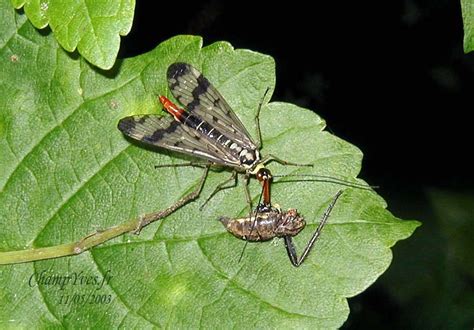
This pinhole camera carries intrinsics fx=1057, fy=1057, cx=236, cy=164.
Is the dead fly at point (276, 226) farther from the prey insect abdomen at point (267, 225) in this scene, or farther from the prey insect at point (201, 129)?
the prey insect at point (201, 129)

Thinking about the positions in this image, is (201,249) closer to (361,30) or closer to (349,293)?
(349,293)

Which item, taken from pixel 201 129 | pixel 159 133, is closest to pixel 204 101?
pixel 201 129

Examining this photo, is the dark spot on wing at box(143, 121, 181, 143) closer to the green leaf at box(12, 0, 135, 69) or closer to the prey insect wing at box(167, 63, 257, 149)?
the prey insect wing at box(167, 63, 257, 149)

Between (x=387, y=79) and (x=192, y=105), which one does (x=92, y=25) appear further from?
(x=387, y=79)

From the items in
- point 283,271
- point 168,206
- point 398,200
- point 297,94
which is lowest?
point 398,200

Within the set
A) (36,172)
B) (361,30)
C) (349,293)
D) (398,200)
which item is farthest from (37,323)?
(361,30)

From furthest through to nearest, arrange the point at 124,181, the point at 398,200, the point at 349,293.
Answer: the point at 398,200
the point at 124,181
the point at 349,293

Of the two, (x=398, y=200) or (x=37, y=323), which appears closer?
(x=37, y=323)

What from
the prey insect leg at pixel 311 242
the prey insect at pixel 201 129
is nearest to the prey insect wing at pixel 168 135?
the prey insect at pixel 201 129

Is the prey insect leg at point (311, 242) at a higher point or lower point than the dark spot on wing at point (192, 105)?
lower
